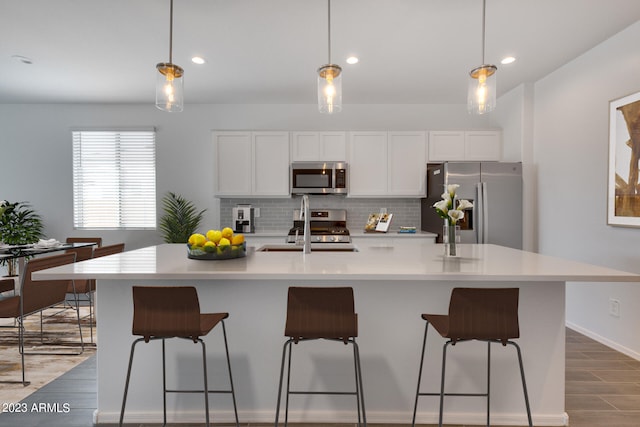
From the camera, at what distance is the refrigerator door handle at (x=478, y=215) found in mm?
4301

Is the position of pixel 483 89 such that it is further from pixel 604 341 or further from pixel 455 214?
pixel 604 341

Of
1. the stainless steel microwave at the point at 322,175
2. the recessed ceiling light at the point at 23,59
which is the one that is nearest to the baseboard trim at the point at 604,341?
the stainless steel microwave at the point at 322,175

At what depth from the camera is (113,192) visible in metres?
5.42

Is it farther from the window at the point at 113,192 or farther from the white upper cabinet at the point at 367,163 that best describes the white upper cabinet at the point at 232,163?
the white upper cabinet at the point at 367,163

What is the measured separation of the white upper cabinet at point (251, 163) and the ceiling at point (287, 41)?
60 cm

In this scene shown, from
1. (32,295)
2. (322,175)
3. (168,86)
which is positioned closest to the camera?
(168,86)

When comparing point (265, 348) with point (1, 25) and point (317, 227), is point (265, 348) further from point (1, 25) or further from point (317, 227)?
point (1, 25)

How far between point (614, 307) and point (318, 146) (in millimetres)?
3601

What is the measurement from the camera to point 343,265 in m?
2.10

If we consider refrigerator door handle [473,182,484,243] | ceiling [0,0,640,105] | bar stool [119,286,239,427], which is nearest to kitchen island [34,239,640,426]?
bar stool [119,286,239,427]

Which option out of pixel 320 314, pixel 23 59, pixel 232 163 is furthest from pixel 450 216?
pixel 23 59

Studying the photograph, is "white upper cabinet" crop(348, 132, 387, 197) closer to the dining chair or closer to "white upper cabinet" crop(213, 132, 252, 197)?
"white upper cabinet" crop(213, 132, 252, 197)

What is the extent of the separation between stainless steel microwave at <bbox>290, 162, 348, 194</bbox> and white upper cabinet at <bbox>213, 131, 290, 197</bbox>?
17 centimetres

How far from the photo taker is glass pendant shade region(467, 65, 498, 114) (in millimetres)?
2273
